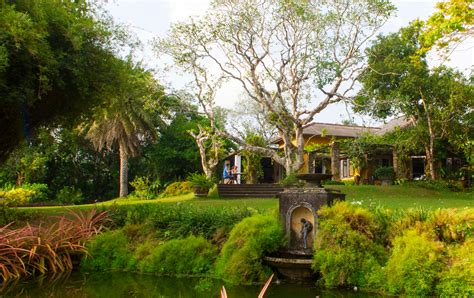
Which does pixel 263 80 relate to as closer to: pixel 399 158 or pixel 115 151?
pixel 399 158

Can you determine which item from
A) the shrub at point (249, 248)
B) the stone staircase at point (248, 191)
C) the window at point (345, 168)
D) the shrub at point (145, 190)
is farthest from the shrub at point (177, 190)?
the shrub at point (249, 248)

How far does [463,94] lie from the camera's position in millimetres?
24781

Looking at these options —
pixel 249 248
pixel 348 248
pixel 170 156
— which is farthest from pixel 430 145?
pixel 249 248

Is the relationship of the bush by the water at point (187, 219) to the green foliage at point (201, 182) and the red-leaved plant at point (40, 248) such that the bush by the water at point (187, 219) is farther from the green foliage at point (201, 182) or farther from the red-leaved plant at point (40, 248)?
the green foliage at point (201, 182)

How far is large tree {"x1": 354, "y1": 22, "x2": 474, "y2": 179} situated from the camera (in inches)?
969

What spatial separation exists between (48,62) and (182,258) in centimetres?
615

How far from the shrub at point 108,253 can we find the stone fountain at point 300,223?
11.6 feet

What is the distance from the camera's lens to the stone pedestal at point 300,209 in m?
9.12

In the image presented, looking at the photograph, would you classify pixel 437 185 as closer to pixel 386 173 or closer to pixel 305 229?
pixel 386 173

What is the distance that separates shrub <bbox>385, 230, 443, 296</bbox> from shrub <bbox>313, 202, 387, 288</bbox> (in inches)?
12.5

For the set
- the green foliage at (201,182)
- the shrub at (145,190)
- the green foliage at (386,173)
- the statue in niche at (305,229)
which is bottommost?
the statue in niche at (305,229)

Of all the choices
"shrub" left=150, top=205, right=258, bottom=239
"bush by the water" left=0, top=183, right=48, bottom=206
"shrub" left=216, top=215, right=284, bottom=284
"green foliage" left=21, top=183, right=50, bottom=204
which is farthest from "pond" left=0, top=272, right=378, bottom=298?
"green foliage" left=21, top=183, right=50, bottom=204

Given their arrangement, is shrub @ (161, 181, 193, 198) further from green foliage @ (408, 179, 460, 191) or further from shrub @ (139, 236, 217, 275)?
shrub @ (139, 236, 217, 275)

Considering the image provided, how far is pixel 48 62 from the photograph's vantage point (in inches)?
471
